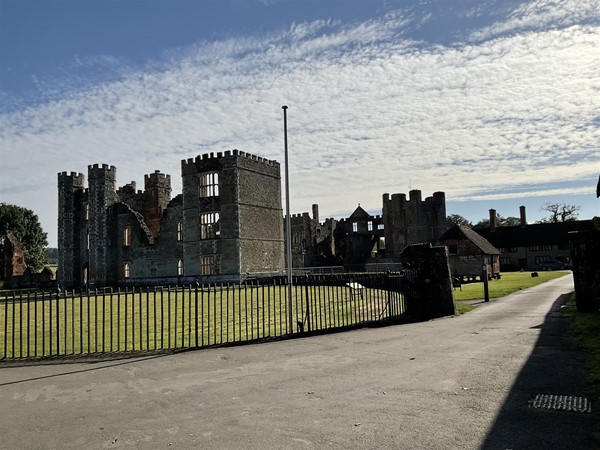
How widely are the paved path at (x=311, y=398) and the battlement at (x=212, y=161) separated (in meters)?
31.4

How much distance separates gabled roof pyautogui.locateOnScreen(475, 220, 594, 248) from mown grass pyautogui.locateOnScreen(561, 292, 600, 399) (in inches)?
2709

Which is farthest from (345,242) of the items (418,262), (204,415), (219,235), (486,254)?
(204,415)

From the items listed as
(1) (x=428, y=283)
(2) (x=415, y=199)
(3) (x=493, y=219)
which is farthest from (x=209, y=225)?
(3) (x=493, y=219)

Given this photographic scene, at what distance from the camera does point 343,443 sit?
18.1 feet

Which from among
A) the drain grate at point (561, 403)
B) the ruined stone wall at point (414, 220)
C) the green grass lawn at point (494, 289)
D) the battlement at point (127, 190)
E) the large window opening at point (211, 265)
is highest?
the battlement at point (127, 190)

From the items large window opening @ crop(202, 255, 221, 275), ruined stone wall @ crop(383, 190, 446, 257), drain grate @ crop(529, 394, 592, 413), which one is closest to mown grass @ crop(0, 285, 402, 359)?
drain grate @ crop(529, 394, 592, 413)

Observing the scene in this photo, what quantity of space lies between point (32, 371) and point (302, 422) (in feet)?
21.5

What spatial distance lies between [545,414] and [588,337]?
6.52 m

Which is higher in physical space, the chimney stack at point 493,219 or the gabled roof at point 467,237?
the chimney stack at point 493,219

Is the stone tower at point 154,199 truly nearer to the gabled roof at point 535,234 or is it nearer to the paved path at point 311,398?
the paved path at point 311,398

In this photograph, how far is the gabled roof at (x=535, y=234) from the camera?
7981cm

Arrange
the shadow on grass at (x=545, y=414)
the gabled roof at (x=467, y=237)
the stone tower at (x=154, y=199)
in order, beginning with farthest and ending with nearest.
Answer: the gabled roof at (x=467, y=237)
the stone tower at (x=154, y=199)
the shadow on grass at (x=545, y=414)

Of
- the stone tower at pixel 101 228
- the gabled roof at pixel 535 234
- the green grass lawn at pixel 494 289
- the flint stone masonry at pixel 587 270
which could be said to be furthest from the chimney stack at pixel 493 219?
the flint stone masonry at pixel 587 270

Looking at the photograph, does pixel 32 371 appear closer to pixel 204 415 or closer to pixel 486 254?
pixel 204 415
